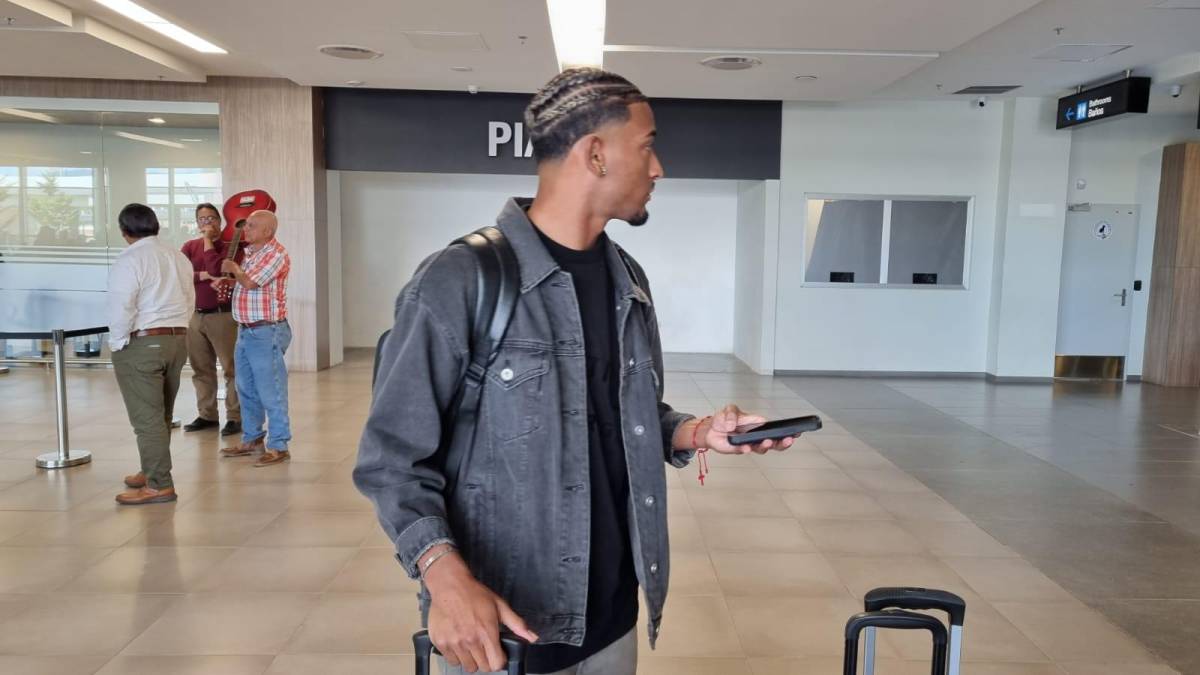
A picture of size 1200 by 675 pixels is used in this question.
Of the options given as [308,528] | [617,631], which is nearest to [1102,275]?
[308,528]

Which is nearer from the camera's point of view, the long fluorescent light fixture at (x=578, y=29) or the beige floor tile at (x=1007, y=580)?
the beige floor tile at (x=1007, y=580)

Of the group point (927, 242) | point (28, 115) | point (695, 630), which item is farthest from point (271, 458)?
point (927, 242)

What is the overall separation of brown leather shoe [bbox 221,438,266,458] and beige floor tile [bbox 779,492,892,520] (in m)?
3.60

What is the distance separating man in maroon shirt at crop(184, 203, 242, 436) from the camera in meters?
6.20

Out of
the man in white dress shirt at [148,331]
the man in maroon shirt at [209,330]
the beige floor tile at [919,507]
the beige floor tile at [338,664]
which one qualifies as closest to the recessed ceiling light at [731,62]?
the beige floor tile at [919,507]

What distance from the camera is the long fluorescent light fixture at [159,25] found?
21.7 feet

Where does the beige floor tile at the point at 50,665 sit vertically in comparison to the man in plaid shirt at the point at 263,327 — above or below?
below

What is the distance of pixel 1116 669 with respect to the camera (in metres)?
2.99

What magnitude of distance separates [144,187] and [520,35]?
552 cm

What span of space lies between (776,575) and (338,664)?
1.97 m

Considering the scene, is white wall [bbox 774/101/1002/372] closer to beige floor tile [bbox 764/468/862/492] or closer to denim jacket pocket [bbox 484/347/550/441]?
beige floor tile [bbox 764/468/862/492]

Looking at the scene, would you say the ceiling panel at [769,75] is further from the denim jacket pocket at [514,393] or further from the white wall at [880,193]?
the denim jacket pocket at [514,393]

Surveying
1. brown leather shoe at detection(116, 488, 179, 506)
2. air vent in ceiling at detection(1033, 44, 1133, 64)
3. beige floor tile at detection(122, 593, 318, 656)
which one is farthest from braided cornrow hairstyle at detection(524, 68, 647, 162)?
air vent in ceiling at detection(1033, 44, 1133, 64)

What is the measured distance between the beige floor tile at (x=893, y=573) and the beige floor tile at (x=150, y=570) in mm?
2925
